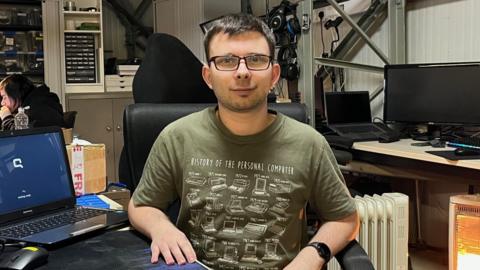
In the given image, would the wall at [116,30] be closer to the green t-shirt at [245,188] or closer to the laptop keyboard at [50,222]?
the laptop keyboard at [50,222]

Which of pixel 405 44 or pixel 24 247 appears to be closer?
pixel 24 247

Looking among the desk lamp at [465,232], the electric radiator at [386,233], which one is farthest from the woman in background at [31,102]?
the desk lamp at [465,232]

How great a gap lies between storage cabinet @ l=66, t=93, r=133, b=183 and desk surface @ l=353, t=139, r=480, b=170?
3.40 meters

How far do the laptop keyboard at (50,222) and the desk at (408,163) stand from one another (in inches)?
63.9

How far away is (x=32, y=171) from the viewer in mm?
1583

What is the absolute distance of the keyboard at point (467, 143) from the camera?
2512 mm

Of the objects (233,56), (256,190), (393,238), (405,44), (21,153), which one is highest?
(405,44)

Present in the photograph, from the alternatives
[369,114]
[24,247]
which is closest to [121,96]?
[369,114]

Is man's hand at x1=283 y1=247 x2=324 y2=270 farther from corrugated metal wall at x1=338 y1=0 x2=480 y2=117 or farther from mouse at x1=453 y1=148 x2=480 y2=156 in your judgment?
corrugated metal wall at x1=338 y1=0 x2=480 y2=117

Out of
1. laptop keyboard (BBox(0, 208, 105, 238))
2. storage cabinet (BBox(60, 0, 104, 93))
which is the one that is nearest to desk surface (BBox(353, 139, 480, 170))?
laptop keyboard (BBox(0, 208, 105, 238))

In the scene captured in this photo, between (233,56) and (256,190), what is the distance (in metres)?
0.37

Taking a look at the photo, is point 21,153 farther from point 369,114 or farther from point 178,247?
point 369,114

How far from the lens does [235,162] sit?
4.83 feet

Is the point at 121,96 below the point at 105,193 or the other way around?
the other way around
